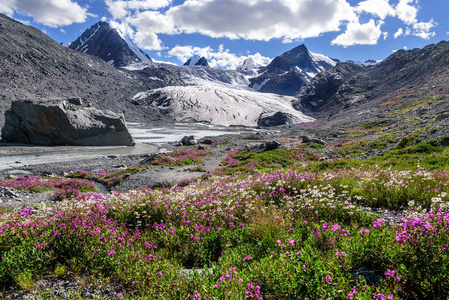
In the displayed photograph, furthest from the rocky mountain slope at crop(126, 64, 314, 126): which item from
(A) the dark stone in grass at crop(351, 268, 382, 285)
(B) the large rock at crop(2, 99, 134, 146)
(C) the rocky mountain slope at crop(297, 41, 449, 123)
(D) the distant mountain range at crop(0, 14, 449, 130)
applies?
(A) the dark stone in grass at crop(351, 268, 382, 285)

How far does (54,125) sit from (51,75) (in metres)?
94.0

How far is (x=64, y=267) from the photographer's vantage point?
404cm

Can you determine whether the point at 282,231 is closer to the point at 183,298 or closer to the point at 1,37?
the point at 183,298

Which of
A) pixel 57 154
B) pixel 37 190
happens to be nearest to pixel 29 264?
pixel 37 190

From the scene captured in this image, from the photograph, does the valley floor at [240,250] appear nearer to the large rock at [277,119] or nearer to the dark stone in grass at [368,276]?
the dark stone in grass at [368,276]

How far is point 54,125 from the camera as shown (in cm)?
4509

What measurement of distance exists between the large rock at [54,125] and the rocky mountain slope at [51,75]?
39534 mm

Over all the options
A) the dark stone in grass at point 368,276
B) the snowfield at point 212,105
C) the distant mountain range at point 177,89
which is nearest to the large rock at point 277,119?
the distant mountain range at point 177,89

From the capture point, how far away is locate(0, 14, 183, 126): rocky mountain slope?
9612 cm

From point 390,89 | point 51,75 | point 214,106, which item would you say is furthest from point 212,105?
point 390,89

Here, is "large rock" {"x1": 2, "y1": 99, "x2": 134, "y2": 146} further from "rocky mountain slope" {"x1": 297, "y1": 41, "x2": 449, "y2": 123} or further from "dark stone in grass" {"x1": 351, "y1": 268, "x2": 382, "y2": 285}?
"rocky mountain slope" {"x1": 297, "y1": 41, "x2": 449, "y2": 123}

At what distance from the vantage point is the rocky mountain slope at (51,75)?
315ft

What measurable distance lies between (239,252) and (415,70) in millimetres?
148245

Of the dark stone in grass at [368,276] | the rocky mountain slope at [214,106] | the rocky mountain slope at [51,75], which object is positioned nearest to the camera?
the dark stone in grass at [368,276]
